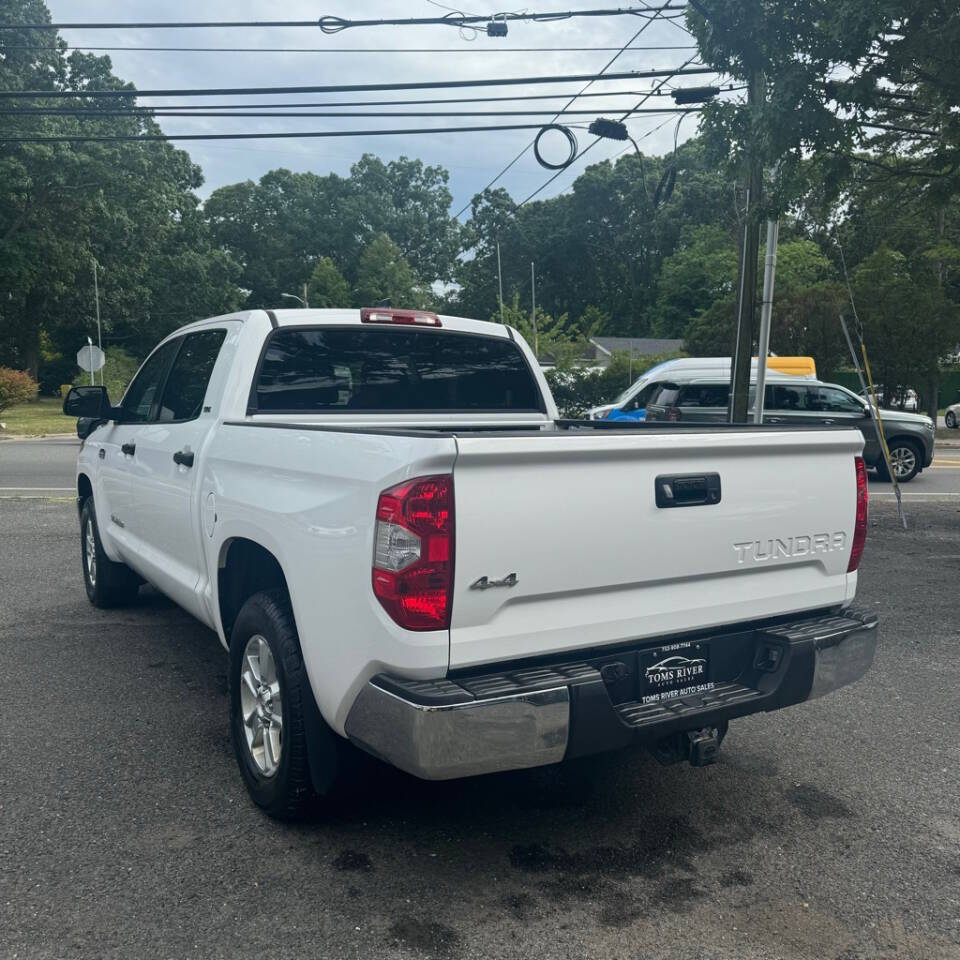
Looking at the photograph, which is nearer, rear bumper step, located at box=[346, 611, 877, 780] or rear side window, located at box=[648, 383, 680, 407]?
rear bumper step, located at box=[346, 611, 877, 780]

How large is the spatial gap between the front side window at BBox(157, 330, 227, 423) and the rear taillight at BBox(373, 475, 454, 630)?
6.97ft

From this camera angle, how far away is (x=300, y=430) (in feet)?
11.2

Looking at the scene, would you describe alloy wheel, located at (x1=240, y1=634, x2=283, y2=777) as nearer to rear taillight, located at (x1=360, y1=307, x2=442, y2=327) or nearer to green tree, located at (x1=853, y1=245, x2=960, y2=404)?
rear taillight, located at (x1=360, y1=307, x2=442, y2=327)

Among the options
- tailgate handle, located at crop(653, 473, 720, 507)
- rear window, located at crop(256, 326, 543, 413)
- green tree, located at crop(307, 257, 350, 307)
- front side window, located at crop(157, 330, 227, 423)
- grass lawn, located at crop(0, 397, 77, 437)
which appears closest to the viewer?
tailgate handle, located at crop(653, 473, 720, 507)

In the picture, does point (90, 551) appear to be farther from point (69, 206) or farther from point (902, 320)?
point (69, 206)

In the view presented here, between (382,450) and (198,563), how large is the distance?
5.94 ft

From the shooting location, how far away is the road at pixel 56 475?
1394 centimetres

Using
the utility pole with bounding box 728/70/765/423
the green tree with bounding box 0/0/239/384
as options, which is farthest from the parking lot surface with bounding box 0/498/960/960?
the green tree with bounding box 0/0/239/384

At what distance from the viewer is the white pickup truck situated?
2787 millimetres

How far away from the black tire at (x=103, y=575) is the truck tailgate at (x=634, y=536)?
425 centimetres

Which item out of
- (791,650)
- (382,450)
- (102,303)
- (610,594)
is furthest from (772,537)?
(102,303)

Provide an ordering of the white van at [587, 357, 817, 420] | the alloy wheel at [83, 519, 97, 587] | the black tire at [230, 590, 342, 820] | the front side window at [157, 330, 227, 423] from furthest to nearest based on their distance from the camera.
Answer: the white van at [587, 357, 817, 420] → the alloy wheel at [83, 519, 97, 587] → the front side window at [157, 330, 227, 423] → the black tire at [230, 590, 342, 820]

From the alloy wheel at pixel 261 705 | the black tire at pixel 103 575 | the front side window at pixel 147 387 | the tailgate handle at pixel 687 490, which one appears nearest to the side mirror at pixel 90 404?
the front side window at pixel 147 387

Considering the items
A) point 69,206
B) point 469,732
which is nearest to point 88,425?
point 469,732
